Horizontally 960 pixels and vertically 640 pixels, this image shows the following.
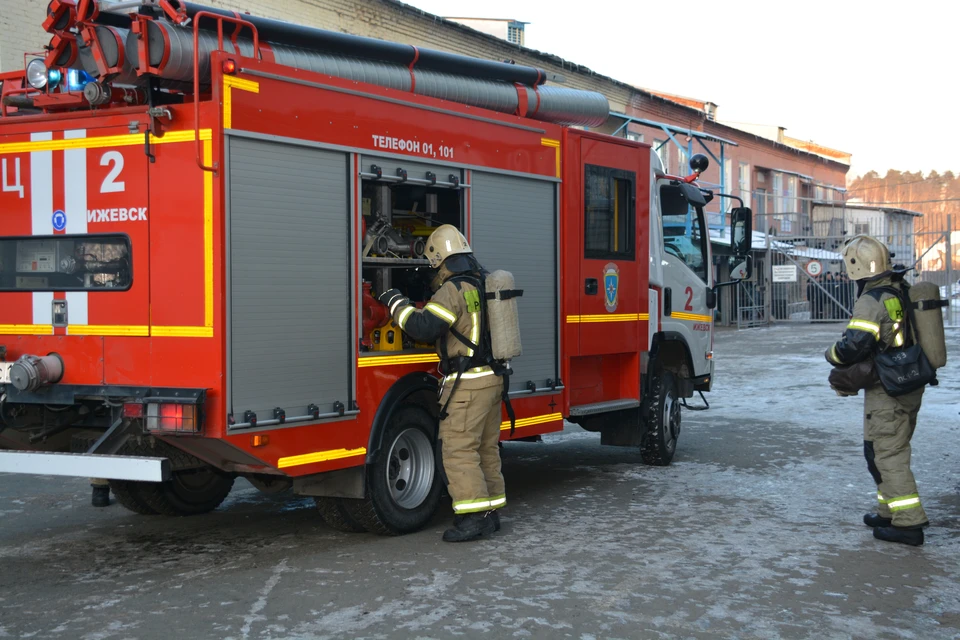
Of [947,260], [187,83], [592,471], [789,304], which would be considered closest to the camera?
[187,83]

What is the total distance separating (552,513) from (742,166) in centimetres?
3534

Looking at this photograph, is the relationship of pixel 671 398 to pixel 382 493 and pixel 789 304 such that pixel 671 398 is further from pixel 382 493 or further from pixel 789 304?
pixel 789 304

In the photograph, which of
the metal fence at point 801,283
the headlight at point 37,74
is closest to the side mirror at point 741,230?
the headlight at point 37,74

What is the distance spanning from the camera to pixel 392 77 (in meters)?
6.80

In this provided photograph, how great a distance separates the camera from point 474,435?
261 inches

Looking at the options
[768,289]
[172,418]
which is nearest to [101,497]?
[172,418]

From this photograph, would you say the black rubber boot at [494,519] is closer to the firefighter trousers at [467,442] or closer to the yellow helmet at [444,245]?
the firefighter trousers at [467,442]

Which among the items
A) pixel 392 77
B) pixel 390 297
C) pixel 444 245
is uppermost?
pixel 392 77

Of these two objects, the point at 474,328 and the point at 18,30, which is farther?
the point at 18,30

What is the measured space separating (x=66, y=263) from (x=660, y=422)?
5.24 m

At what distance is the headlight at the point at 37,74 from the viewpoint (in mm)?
6148

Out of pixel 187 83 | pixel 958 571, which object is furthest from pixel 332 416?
pixel 958 571

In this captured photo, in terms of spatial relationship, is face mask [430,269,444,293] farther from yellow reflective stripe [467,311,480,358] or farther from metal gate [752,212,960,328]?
metal gate [752,212,960,328]

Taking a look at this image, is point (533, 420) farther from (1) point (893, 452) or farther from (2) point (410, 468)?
(1) point (893, 452)
